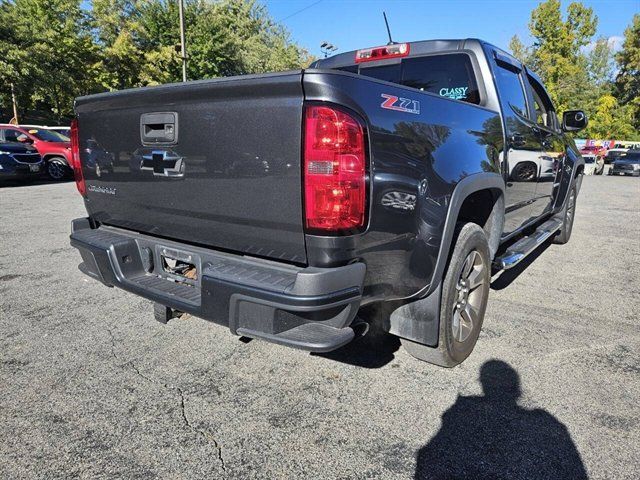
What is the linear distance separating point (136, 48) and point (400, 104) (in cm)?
2743

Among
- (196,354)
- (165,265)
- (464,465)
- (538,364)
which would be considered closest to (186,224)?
(165,265)

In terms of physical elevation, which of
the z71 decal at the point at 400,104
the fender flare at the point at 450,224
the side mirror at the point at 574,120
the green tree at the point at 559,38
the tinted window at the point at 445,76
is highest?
the green tree at the point at 559,38

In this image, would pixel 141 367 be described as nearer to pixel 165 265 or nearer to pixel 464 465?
pixel 165 265

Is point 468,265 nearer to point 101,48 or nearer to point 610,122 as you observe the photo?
point 101,48

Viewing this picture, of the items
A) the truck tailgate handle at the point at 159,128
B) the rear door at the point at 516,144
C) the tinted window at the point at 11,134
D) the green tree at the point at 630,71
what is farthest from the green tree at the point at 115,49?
the green tree at the point at 630,71

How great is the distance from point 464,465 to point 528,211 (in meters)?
2.88

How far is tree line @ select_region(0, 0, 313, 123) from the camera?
2173 centimetres

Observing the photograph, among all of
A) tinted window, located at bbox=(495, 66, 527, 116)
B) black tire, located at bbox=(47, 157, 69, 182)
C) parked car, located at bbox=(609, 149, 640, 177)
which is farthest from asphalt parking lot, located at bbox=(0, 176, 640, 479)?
parked car, located at bbox=(609, 149, 640, 177)

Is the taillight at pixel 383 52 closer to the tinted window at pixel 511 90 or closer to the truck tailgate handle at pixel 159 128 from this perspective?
the tinted window at pixel 511 90

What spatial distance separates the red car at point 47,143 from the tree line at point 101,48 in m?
10.1

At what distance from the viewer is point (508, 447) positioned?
2.11 m

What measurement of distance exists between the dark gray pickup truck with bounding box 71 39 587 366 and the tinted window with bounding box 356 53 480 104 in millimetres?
39

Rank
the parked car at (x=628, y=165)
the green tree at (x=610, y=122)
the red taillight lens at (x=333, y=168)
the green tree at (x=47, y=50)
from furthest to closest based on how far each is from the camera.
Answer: the green tree at (x=610, y=122), the parked car at (x=628, y=165), the green tree at (x=47, y=50), the red taillight lens at (x=333, y=168)

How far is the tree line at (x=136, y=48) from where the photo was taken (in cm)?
2208
